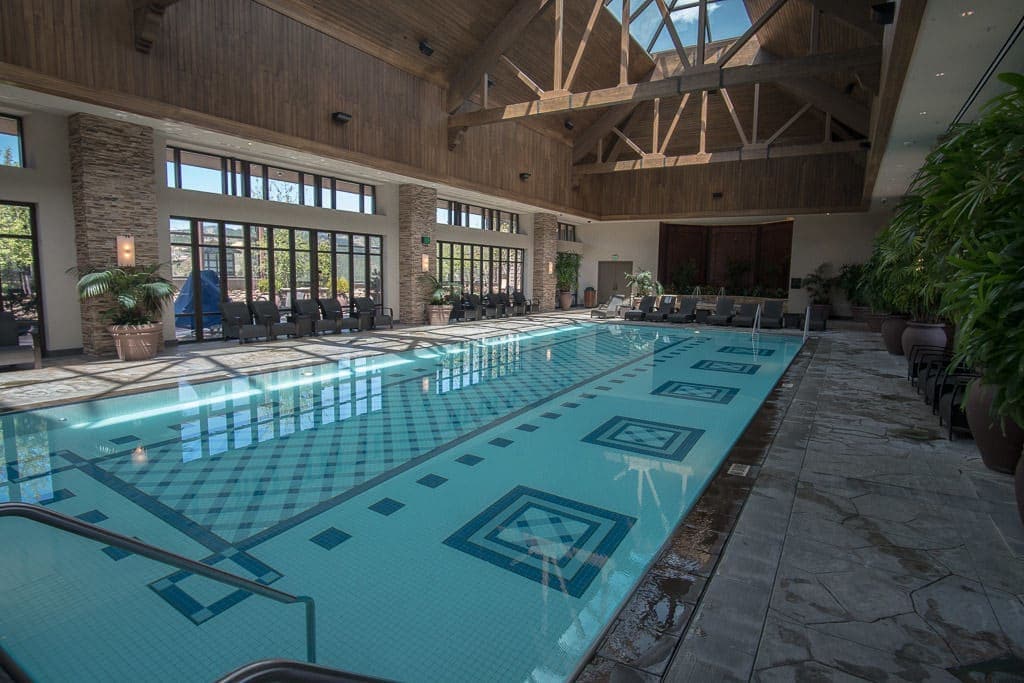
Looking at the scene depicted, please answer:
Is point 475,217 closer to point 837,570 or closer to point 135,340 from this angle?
point 135,340

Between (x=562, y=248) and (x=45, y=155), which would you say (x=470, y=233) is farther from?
(x=45, y=155)

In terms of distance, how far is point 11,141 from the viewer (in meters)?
8.33

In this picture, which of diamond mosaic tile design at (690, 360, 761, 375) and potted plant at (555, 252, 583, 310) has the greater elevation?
potted plant at (555, 252, 583, 310)

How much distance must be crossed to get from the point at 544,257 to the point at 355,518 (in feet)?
57.0

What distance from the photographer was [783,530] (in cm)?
320

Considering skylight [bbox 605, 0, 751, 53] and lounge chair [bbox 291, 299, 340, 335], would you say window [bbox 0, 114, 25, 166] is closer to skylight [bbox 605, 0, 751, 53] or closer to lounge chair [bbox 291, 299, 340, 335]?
lounge chair [bbox 291, 299, 340, 335]

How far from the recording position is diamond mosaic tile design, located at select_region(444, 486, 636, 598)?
9.77ft

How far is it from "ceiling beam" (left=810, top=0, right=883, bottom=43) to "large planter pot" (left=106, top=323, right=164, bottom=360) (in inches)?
496

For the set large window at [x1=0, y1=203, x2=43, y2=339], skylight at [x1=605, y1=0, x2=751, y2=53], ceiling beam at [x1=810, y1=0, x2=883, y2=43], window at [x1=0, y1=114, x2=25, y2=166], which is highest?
skylight at [x1=605, y1=0, x2=751, y2=53]

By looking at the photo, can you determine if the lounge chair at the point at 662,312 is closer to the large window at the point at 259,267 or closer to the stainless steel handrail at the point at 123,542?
the large window at the point at 259,267

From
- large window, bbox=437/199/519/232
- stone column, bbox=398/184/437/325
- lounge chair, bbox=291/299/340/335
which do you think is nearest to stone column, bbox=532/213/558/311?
large window, bbox=437/199/519/232

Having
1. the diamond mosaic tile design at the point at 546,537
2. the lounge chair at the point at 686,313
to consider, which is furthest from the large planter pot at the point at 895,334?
the diamond mosaic tile design at the point at 546,537

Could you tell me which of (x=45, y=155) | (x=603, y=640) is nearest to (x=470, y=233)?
(x=45, y=155)

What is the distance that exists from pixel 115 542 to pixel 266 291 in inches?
464
